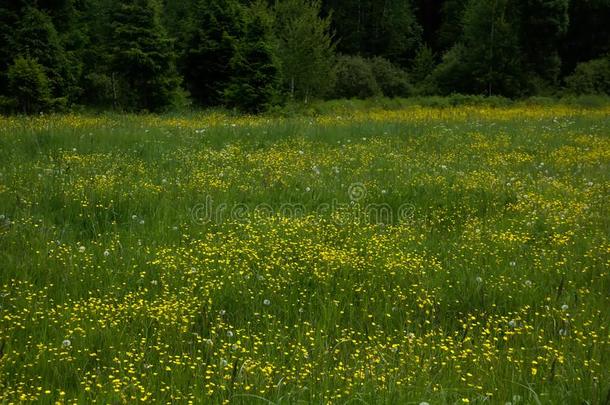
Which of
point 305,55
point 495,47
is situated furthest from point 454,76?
point 305,55

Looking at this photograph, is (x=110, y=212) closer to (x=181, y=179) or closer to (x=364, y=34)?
(x=181, y=179)

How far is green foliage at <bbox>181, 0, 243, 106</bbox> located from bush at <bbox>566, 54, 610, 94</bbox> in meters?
20.4

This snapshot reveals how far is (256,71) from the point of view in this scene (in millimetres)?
21375

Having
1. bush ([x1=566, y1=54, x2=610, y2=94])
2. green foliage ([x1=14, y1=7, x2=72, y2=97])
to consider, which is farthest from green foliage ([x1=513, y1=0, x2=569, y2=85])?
green foliage ([x1=14, y1=7, x2=72, y2=97])

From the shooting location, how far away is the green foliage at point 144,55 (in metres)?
22.9

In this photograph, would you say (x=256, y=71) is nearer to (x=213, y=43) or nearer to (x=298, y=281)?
(x=213, y=43)

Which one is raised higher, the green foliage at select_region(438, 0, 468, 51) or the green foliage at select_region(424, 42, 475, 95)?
the green foliage at select_region(438, 0, 468, 51)

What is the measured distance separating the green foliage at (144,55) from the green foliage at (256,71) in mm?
3799

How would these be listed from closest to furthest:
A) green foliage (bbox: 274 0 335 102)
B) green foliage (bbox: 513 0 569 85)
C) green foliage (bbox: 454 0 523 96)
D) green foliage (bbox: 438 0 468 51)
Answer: green foliage (bbox: 274 0 335 102) → green foliage (bbox: 454 0 523 96) → green foliage (bbox: 513 0 569 85) → green foliage (bbox: 438 0 468 51)

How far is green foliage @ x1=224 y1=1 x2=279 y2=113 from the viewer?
21.4 m

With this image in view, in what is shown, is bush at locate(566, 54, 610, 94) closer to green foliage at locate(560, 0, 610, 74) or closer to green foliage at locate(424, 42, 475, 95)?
green foliage at locate(424, 42, 475, 95)

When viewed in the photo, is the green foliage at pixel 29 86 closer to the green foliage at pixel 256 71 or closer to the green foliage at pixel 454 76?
the green foliage at pixel 256 71

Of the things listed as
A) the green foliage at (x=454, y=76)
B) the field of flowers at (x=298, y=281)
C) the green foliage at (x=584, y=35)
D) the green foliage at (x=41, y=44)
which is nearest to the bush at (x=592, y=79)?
the green foliage at (x=454, y=76)

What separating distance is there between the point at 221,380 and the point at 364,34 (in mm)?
51638
